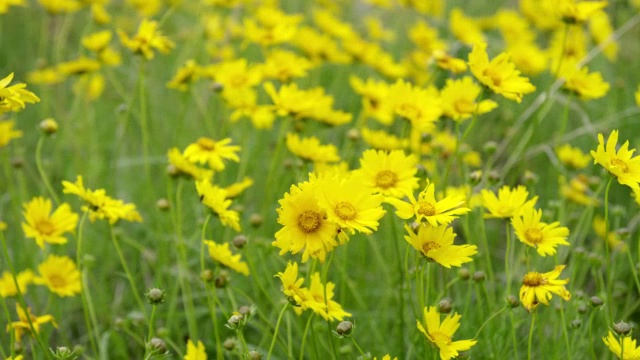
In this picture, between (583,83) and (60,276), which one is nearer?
(60,276)

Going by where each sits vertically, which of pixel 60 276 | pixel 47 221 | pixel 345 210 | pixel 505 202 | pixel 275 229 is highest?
pixel 345 210

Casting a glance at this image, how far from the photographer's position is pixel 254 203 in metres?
2.37

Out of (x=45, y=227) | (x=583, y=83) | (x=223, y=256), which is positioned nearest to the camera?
(x=223, y=256)

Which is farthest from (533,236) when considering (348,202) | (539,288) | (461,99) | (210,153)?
(210,153)

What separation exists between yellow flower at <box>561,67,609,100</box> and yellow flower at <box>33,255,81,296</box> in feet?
3.73

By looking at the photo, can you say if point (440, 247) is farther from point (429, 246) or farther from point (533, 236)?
point (533, 236)

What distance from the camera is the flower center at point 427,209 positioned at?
1.07 meters

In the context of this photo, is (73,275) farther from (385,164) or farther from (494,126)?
(494,126)

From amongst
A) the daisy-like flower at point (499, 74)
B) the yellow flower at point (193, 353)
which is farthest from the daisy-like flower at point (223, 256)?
the daisy-like flower at point (499, 74)

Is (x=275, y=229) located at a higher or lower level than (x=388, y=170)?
lower

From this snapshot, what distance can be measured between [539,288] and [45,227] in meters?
0.91

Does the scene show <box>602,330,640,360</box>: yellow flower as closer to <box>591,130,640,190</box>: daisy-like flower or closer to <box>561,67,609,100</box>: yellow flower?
<box>591,130,640,190</box>: daisy-like flower

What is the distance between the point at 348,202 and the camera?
104 centimetres

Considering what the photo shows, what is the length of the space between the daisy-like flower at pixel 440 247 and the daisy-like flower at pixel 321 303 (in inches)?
5.9
